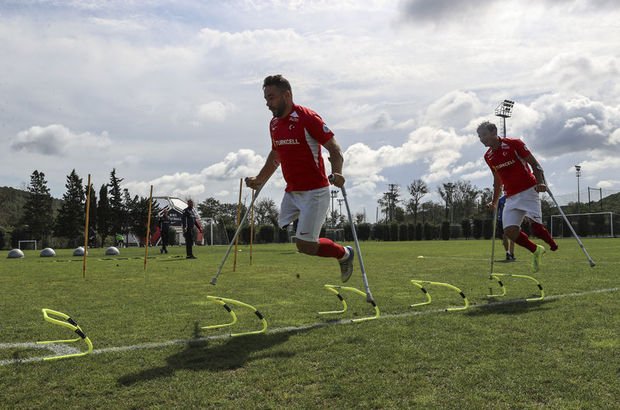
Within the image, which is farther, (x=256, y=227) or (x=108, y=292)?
(x=256, y=227)

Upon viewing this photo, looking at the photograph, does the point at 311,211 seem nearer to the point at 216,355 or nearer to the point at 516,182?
the point at 216,355

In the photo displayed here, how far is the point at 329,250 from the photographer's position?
6.89 metres

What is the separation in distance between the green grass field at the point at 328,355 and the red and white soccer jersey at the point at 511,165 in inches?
85.2

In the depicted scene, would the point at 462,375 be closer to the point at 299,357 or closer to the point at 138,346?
the point at 299,357

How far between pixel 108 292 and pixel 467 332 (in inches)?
261

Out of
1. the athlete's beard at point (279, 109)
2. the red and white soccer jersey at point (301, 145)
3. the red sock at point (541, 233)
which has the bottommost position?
the red sock at point (541, 233)

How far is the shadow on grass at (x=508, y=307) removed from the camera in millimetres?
6300

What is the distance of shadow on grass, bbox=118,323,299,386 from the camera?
3.99 metres

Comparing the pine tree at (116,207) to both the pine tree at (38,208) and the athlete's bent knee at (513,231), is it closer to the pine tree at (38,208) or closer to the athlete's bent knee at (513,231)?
the pine tree at (38,208)

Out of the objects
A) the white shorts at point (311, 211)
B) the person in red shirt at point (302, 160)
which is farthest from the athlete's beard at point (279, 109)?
the white shorts at point (311, 211)

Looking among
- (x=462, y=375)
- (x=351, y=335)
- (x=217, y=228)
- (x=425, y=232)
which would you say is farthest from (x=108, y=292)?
(x=217, y=228)

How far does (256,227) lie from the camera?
7131 centimetres

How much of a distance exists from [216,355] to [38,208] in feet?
279

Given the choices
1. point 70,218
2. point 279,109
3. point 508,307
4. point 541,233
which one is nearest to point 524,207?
point 541,233
